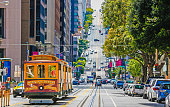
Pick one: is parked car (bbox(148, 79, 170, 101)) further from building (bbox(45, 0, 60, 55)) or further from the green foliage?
building (bbox(45, 0, 60, 55))

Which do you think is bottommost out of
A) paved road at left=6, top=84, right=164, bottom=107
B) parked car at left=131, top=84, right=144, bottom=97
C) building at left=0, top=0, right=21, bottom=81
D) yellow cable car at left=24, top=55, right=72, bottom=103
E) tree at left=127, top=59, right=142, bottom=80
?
paved road at left=6, top=84, right=164, bottom=107

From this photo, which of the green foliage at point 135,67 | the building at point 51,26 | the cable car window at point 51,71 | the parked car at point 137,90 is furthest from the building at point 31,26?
the cable car window at point 51,71

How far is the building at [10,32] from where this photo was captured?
82.9 m

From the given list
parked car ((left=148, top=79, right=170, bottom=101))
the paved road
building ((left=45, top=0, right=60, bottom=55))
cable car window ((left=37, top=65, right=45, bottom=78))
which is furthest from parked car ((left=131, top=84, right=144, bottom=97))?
building ((left=45, top=0, right=60, bottom=55))

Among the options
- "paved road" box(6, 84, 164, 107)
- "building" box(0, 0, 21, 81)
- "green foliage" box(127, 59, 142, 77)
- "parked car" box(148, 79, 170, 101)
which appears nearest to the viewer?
"paved road" box(6, 84, 164, 107)

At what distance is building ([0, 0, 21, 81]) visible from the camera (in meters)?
82.9

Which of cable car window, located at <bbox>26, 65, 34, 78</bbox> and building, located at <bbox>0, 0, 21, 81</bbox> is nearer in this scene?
cable car window, located at <bbox>26, 65, 34, 78</bbox>

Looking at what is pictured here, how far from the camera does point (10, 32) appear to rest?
8362 centimetres

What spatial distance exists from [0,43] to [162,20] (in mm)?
56054

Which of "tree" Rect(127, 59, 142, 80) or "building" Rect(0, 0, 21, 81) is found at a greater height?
"building" Rect(0, 0, 21, 81)

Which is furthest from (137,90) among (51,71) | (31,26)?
(31,26)

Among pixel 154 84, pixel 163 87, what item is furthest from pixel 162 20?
pixel 154 84

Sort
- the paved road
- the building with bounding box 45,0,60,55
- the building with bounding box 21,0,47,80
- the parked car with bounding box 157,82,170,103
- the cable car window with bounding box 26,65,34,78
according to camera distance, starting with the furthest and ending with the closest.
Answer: the building with bounding box 45,0,60,55 < the building with bounding box 21,0,47,80 < the parked car with bounding box 157,82,170,103 < the paved road < the cable car window with bounding box 26,65,34,78

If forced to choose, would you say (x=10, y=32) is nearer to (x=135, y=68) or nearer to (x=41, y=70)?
(x=135, y=68)
